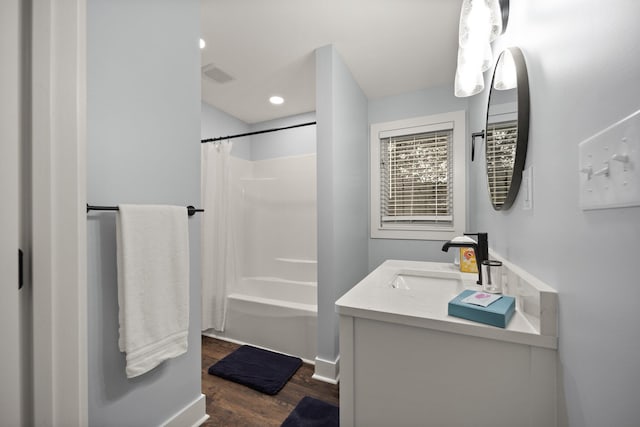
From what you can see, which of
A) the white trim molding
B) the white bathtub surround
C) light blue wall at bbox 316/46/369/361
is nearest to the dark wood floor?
light blue wall at bbox 316/46/369/361

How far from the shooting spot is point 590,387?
0.51m

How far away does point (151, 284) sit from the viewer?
3.51 ft

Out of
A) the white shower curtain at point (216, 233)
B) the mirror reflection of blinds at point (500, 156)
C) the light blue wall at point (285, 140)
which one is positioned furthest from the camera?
the light blue wall at point (285, 140)

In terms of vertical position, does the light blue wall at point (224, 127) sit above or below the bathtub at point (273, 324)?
above

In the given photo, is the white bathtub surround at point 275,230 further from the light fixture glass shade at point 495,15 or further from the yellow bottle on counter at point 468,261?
the light fixture glass shade at point 495,15

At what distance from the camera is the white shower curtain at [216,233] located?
2.54m

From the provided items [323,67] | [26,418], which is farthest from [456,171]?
[26,418]

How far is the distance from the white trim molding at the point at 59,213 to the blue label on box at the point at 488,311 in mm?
1071

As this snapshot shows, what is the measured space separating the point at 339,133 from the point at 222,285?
183 cm

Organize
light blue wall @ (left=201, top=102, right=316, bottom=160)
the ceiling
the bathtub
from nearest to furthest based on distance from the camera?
the ceiling, the bathtub, light blue wall @ (left=201, top=102, right=316, bottom=160)

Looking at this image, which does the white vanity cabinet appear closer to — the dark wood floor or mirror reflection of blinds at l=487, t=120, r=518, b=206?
mirror reflection of blinds at l=487, t=120, r=518, b=206

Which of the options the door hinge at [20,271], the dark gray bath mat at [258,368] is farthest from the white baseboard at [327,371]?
the door hinge at [20,271]

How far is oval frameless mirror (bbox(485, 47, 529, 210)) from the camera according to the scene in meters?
0.88

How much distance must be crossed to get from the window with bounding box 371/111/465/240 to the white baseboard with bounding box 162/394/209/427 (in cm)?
192
